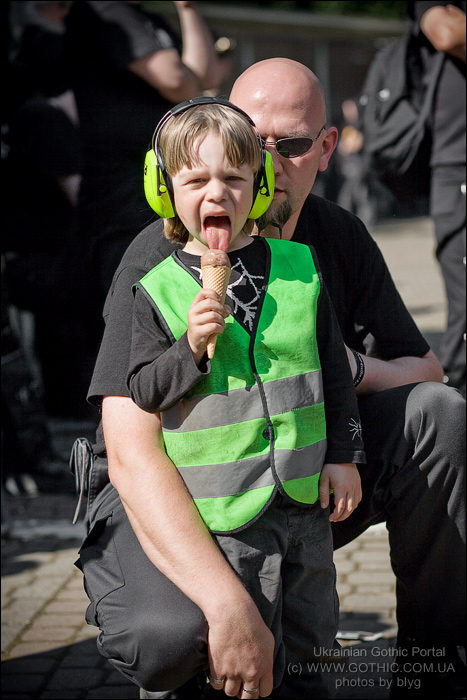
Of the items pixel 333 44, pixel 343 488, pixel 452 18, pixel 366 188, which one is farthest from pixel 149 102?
pixel 333 44

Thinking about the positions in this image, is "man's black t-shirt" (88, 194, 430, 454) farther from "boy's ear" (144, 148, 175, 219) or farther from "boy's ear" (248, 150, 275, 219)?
"boy's ear" (144, 148, 175, 219)

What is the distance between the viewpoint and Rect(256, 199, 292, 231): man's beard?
7.68 feet

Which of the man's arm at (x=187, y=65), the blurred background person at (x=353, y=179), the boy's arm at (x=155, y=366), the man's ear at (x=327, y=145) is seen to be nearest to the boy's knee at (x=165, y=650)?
the boy's arm at (x=155, y=366)

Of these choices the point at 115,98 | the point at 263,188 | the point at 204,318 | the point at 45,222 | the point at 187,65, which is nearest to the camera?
the point at 204,318

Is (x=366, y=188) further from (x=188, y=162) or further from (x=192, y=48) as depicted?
(x=188, y=162)

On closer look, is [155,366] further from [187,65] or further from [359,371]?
[187,65]

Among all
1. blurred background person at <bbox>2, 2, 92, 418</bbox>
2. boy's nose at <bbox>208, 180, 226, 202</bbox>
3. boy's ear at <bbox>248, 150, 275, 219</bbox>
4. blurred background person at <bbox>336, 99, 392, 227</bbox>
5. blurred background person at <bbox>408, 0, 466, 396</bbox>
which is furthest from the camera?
blurred background person at <bbox>336, 99, 392, 227</bbox>

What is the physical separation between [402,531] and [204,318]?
2.98 feet

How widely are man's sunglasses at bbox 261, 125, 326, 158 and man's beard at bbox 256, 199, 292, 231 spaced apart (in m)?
0.12

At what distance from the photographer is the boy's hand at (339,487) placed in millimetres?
2037

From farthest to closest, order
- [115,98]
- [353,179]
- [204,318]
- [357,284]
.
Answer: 1. [353,179]
2. [115,98]
3. [357,284]
4. [204,318]

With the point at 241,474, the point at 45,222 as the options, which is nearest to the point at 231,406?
the point at 241,474

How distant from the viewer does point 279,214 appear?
239cm

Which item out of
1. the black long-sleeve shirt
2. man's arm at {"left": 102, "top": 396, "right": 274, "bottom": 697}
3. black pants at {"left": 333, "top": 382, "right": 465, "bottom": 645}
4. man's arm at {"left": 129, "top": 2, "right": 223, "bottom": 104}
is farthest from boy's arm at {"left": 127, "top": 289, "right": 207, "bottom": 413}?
man's arm at {"left": 129, "top": 2, "right": 223, "bottom": 104}
